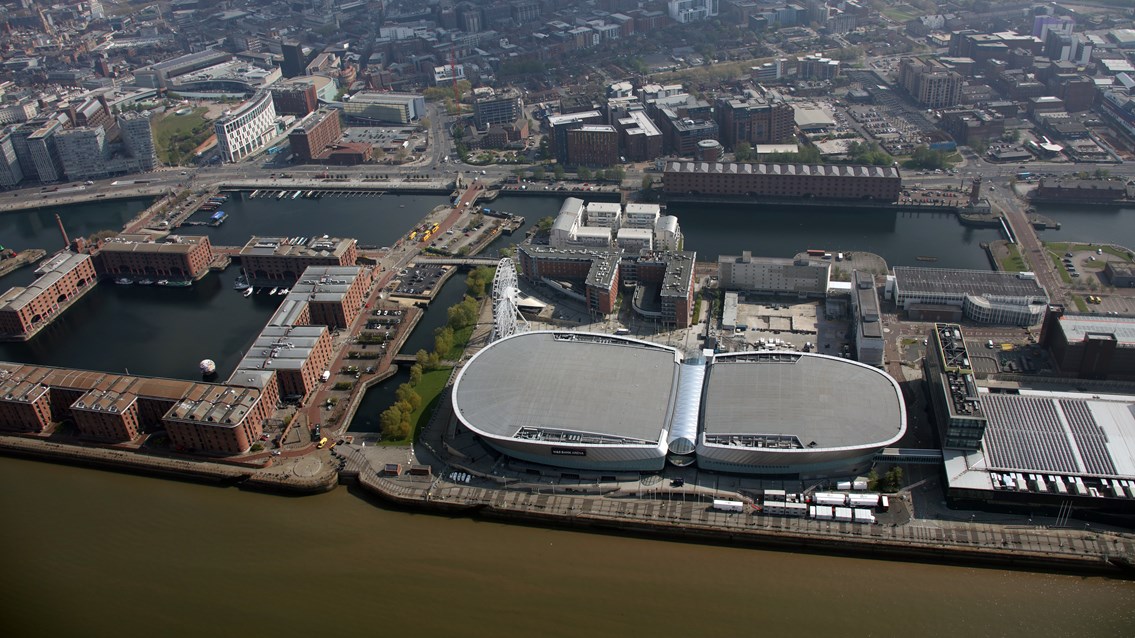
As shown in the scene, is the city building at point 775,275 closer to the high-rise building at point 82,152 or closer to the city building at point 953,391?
the city building at point 953,391

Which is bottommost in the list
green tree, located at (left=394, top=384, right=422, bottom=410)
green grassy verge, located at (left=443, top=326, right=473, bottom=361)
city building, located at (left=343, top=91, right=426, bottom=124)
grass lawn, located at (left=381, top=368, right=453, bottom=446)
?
grass lawn, located at (left=381, top=368, right=453, bottom=446)

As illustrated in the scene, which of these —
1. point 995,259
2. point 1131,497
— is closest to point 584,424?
point 1131,497

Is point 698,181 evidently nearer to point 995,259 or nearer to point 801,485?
point 995,259

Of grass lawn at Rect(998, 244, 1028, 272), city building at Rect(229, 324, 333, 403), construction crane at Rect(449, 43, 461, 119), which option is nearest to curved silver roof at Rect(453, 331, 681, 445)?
city building at Rect(229, 324, 333, 403)

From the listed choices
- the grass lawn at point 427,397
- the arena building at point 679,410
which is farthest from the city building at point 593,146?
the arena building at point 679,410

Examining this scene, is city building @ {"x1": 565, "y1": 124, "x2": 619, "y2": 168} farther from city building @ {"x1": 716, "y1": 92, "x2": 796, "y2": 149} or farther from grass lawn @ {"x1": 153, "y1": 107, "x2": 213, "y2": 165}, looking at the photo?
grass lawn @ {"x1": 153, "y1": 107, "x2": 213, "y2": 165}
